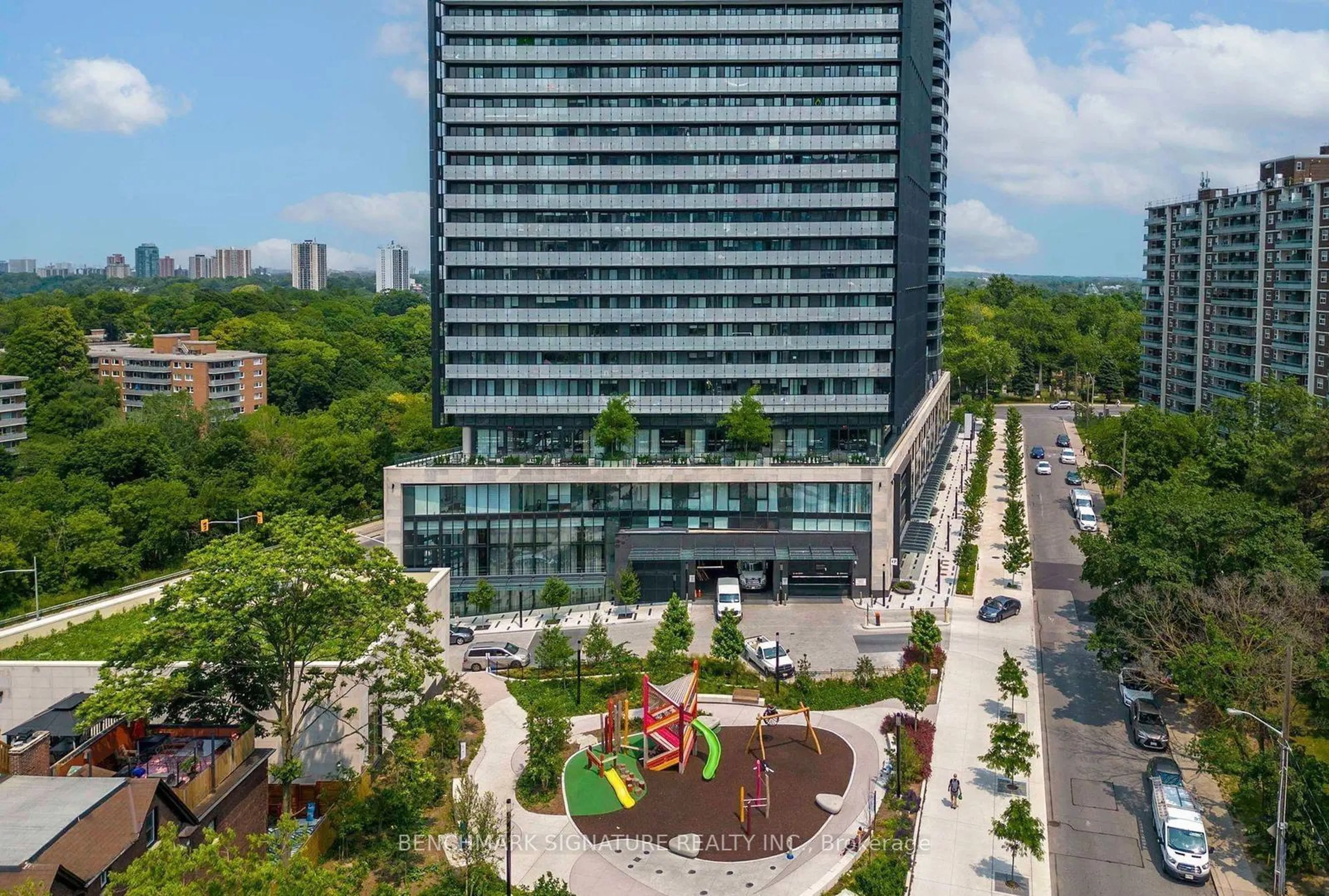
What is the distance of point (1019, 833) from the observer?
36844mm

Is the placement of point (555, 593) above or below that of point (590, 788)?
above

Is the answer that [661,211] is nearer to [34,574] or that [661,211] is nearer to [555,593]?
[555,593]

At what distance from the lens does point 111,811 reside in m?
29.6

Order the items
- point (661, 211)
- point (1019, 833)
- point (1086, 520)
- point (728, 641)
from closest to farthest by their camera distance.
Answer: point (1019, 833) → point (728, 641) → point (661, 211) → point (1086, 520)

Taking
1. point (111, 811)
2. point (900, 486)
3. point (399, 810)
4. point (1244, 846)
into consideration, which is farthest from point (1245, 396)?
point (111, 811)

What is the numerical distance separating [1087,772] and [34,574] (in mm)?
74254

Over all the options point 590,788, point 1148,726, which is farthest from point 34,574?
point 1148,726

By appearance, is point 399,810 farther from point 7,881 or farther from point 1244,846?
point 1244,846

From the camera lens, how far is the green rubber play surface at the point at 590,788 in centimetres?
4384

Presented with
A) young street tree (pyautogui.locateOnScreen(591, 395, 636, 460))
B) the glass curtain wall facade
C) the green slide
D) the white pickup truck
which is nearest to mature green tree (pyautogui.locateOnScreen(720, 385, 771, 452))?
the glass curtain wall facade

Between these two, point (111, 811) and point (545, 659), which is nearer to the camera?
point (111, 811)

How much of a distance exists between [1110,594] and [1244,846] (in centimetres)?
1664

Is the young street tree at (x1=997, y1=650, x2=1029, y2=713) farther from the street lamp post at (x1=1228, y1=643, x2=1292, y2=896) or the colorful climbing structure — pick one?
the colorful climbing structure

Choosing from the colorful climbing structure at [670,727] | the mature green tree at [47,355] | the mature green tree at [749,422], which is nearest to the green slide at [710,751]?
the colorful climbing structure at [670,727]
